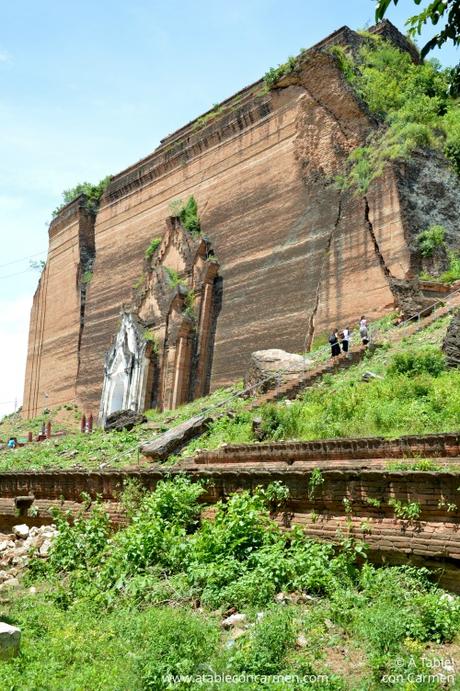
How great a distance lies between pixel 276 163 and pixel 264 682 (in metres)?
18.9

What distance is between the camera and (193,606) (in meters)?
6.45

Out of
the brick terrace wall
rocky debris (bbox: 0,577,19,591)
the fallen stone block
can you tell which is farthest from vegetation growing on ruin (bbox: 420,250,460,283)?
rocky debris (bbox: 0,577,19,591)

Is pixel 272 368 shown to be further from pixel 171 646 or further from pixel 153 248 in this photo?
pixel 153 248

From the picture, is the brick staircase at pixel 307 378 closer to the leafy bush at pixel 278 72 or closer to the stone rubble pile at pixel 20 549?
the stone rubble pile at pixel 20 549

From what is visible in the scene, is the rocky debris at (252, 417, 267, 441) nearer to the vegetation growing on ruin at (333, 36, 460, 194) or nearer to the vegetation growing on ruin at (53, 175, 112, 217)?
the vegetation growing on ruin at (333, 36, 460, 194)

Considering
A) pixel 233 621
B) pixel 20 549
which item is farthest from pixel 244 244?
pixel 233 621

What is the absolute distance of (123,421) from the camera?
751 inches

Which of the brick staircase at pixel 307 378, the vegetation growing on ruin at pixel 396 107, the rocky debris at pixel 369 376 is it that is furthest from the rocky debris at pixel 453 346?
the vegetation growing on ruin at pixel 396 107

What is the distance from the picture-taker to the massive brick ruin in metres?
18.0

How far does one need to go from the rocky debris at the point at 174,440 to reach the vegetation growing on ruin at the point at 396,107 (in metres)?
8.41

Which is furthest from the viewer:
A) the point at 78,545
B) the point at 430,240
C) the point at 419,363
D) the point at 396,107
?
the point at 396,107

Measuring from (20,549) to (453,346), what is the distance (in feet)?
21.1

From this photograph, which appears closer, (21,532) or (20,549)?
(20,549)

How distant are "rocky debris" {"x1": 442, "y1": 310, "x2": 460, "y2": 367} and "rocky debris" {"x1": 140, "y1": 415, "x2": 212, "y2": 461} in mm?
4166
